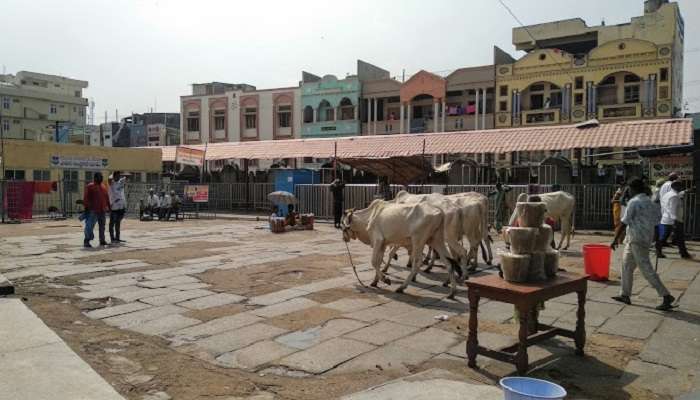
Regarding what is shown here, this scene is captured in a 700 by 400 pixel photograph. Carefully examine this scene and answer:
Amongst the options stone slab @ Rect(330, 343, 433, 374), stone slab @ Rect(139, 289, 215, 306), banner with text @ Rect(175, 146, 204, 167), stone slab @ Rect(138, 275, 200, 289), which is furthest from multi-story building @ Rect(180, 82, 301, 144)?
stone slab @ Rect(330, 343, 433, 374)

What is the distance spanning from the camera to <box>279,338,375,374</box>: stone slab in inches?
190

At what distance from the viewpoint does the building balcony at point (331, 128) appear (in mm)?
40594

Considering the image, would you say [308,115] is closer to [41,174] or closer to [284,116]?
[284,116]

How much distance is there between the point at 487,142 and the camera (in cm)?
2311

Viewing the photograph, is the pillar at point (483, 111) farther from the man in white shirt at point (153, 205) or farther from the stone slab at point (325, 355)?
the stone slab at point (325, 355)

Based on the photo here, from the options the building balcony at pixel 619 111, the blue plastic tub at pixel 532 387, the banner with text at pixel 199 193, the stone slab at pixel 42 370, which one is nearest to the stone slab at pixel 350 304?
the stone slab at pixel 42 370

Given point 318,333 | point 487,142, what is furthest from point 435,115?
point 318,333

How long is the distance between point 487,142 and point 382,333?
731 inches

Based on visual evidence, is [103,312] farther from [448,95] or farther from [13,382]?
[448,95]

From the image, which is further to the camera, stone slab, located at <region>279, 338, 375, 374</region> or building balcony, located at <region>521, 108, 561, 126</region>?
building balcony, located at <region>521, 108, 561, 126</region>

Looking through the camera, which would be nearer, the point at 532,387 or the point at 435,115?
the point at 532,387

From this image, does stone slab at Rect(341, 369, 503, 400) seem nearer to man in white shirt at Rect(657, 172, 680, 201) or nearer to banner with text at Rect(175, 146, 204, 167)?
man in white shirt at Rect(657, 172, 680, 201)

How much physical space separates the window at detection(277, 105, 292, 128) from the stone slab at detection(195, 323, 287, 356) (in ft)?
126

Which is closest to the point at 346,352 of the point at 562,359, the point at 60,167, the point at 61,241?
the point at 562,359
